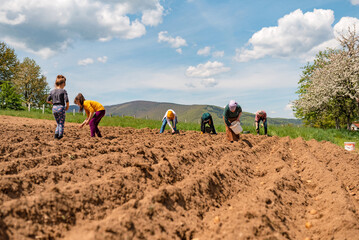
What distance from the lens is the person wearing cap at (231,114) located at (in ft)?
26.7

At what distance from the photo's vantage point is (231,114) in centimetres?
855

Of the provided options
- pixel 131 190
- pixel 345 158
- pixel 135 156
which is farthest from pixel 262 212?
pixel 345 158

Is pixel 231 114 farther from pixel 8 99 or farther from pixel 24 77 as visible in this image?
pixel 24 77

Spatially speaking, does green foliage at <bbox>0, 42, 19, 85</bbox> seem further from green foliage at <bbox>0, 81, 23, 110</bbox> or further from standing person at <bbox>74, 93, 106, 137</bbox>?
standing person at <bbox>74, 93, 106, 137</bbox>

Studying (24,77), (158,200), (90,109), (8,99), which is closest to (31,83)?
(24,77)

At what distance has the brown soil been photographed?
2639 millimetres

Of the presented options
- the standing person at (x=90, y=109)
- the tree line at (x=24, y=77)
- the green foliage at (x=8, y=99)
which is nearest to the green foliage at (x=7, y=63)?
the tree line at (x=24, y=77)

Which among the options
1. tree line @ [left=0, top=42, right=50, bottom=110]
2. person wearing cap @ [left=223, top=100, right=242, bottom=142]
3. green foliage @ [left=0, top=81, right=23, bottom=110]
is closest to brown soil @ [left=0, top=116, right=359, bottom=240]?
person wearing cap @ [left=223, top=100, right=242, bottom=142]

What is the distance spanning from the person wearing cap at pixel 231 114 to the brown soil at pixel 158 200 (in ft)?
9.74

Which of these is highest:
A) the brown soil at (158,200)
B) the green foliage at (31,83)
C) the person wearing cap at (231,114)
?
the green foliage at (31,83)

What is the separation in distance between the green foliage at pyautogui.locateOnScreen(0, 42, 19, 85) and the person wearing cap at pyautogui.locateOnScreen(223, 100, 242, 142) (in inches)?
1478

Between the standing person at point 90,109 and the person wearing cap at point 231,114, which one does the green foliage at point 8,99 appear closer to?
the standing person at point 90,109

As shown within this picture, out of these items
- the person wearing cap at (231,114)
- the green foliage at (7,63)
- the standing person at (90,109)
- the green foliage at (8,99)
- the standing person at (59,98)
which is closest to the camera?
the standing person at (59,98)

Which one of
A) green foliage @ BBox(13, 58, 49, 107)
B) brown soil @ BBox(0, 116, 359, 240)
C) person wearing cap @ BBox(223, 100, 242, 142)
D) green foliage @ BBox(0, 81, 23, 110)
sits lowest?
brown soil @ BBox(0, 116, 359, 240)
